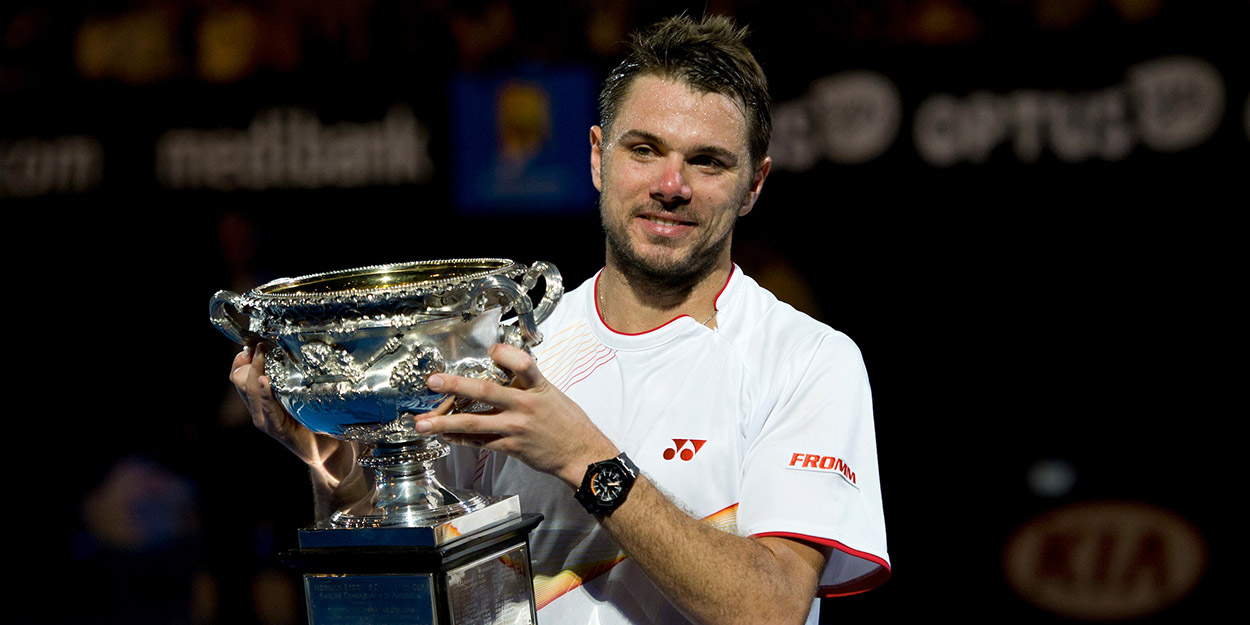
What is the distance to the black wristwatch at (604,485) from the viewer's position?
162 cm

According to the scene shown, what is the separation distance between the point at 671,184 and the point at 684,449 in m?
0.43

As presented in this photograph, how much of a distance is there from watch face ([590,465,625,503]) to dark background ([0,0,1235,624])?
1927 mm

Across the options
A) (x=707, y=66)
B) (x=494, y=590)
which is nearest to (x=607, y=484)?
(x=494, y=590)

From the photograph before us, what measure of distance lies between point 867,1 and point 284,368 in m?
2.92

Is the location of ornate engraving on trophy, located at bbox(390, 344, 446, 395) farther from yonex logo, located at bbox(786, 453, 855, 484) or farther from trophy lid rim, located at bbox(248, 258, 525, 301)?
yonex logo, located at bbox(786, 453, 855, 484)

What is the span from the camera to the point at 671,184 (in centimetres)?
193

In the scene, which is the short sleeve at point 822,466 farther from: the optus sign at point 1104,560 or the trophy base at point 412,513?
the optus sign at point 1104,560

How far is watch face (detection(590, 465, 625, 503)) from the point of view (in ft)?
5.33


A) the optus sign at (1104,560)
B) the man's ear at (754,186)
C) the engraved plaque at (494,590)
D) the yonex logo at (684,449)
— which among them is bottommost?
the optus sign at (1104,560)

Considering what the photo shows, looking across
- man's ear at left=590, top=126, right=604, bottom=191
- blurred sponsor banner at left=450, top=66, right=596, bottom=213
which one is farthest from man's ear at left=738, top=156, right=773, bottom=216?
blurred sponsor banner at left=450, top=66, right=596, bottom=213

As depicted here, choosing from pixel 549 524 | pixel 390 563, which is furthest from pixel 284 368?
pixel 549 524

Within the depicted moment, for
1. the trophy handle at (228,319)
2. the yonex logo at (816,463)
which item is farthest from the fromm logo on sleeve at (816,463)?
the trophy handle at (228,319)

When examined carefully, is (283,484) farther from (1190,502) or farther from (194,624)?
(1190,502)

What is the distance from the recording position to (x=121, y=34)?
16.9 feet
